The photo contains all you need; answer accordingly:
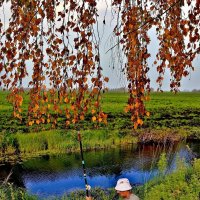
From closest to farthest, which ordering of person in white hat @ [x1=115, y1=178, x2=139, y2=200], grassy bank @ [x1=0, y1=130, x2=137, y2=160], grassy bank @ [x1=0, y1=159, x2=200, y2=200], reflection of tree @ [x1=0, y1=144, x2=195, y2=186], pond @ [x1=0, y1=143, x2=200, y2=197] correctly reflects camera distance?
person in white hat @ [x1=115, y1=178, x2=139, y2=200]
grassy bank @ [x1=0, y1=159, x2=200, y2=200]
pond @ [x1=0, y1=143, x2=200, y2=197]
reflection of tree @ [x1=0, y1=144, x2=195, y2=186]
grassy bank @ [x1=0, y1=130, x2=137, y2=160]

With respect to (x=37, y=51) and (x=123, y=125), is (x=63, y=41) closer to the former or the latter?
(x=37, y=51)

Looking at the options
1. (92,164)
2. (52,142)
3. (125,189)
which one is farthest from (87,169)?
(125,189)

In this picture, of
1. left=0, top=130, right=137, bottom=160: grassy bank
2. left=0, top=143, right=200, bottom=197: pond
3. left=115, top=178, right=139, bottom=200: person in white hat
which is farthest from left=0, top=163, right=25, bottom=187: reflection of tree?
left=115, top=178, right=139, bottom=200: person in white hat

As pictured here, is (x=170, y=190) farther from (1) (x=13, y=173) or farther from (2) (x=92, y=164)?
(2) (x=92, y=164)

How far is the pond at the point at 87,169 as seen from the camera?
496 inches

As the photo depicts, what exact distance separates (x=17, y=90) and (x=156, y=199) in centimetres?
273

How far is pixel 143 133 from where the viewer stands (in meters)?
20.9

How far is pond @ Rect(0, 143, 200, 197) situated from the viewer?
1259 cm

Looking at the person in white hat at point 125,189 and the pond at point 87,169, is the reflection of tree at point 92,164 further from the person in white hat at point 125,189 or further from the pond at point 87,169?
the person in white hat at point 125,189

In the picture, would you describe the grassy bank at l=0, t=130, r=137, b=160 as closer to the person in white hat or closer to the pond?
the pond

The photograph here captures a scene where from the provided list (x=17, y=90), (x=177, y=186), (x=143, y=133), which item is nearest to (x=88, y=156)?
(x=143, y=133)

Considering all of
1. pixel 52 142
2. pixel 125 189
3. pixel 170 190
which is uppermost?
pixel 125 189

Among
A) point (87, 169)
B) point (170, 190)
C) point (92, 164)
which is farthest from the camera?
point (92, 164)

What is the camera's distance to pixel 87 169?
14.7 m
